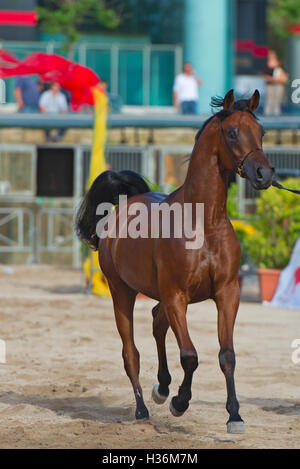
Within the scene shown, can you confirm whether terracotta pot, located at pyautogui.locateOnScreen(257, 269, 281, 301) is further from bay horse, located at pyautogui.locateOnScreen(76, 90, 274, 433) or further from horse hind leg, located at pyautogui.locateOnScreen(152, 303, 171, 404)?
bay horse, located at pyautogui.locateOnScreen(76, 90, 274, 433)

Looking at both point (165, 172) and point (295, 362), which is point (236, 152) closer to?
point (295, 362)

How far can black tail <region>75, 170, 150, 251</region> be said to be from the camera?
6812mm

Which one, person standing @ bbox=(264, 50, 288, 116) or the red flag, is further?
person standing @ bbox=(264, 50, 288, 116)

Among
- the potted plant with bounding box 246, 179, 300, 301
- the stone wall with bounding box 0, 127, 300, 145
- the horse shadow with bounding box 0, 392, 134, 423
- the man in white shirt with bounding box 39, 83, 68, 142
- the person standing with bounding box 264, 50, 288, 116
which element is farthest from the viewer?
the person standing with bounding box 264, 50, 288, 116

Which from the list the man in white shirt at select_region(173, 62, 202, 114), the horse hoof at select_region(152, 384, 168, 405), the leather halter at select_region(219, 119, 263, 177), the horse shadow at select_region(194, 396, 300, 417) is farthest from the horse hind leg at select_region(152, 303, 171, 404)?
the man in white shirt at select_region(173, 62, 202, 114)

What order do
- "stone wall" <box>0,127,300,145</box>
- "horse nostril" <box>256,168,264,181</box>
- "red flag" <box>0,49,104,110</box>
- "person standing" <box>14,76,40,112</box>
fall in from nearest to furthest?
1. "horse nostril" <box>256,168,264,181</box>
2. "red flag" <box>0,49,104,110</box>
3. "person standing" <box>14,76,40,112</box>
4. "stone wall" <box>0,127,300,145</box>

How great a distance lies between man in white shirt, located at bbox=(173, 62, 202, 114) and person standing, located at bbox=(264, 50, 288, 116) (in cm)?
165

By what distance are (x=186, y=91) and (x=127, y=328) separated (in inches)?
549

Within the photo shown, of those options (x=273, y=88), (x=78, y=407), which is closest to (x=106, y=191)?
(x=78, y=407)

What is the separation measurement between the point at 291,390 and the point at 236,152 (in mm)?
2480

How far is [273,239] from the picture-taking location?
12703mm

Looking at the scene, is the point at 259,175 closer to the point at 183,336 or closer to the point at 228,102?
the point at 228,102

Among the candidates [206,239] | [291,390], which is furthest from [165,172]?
[206,239]

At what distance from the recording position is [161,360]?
20.2ft
